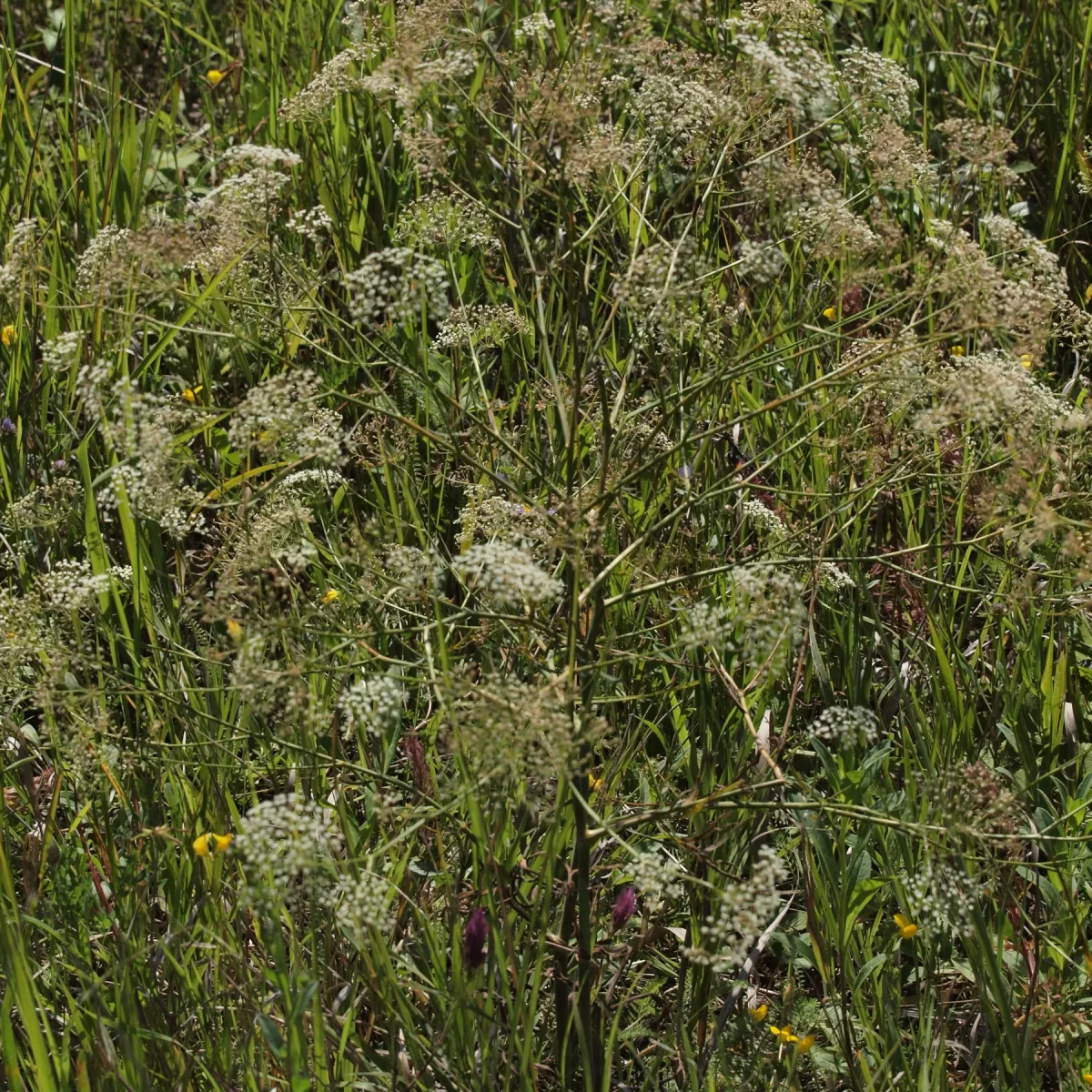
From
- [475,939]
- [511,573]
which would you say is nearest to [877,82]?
[511,573]

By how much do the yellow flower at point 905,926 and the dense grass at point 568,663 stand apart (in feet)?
0.04

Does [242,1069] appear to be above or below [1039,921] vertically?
above

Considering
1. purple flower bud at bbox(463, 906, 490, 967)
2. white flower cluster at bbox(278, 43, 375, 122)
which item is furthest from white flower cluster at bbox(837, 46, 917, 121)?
purple flower bud at bbox(463, 906, 490, 967)

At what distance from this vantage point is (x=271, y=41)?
4133 mm

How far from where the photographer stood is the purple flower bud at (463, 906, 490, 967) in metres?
1.88

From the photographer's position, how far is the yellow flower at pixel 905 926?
227cm

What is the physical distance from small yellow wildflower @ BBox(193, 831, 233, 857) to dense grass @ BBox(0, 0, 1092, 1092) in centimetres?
1

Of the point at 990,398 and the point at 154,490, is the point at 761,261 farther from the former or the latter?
the point at 154,490

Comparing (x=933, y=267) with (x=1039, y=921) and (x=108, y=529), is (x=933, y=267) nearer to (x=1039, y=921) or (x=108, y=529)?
(x=1039, y=921)

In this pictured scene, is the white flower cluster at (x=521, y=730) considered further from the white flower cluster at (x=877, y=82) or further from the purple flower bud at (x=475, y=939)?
the white flower cluster at (x=877, y=82)

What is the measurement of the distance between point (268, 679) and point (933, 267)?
3.45 ft

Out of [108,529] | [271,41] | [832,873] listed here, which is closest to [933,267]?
[832,873]

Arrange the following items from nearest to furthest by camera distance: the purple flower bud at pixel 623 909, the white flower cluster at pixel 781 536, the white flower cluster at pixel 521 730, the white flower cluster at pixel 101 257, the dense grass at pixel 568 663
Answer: the white flower cluster at pixel 521 730 < the dense grass at pixel 568 663 < the white flower cluster at pixel 101 257 < the purple flower bud at pixel 623 909 < the white flower cluster at pixel 781 536

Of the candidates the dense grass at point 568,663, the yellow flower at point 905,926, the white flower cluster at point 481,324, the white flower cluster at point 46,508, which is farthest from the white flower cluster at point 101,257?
the yellow flower at point 905,926
